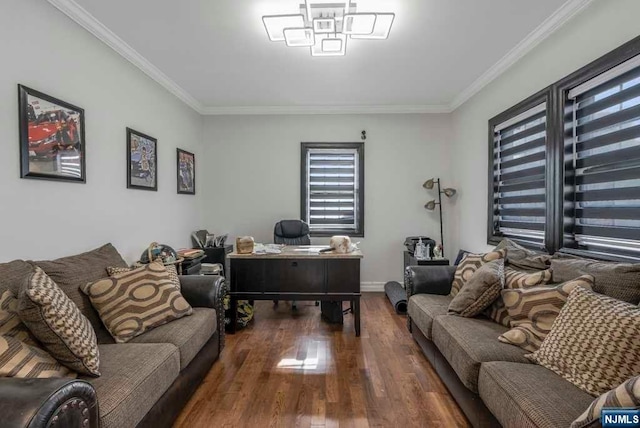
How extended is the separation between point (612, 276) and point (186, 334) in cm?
244

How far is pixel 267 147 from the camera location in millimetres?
4809

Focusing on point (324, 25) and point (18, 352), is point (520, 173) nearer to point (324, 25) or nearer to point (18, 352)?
point (324, 25)

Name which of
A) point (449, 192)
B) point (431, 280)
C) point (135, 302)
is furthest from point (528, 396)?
point (449, 192)

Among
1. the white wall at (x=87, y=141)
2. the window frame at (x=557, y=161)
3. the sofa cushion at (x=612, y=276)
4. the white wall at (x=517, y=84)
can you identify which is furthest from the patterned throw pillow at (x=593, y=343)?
the white wall at (x=87, y=141)

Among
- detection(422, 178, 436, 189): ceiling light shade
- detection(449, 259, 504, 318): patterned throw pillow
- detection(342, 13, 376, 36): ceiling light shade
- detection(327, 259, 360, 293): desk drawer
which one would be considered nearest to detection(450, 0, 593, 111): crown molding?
detection(422, 178, 436, 189): ceiling light shade

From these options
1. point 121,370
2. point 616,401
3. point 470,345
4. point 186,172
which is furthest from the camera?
point 186,172

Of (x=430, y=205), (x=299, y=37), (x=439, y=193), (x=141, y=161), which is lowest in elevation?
(x=430, y=205)

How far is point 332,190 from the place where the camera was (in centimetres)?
487

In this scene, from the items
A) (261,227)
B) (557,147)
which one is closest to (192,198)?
(261,227)

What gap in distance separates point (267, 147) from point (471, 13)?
3.07m

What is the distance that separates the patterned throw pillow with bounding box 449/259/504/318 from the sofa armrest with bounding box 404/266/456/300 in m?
0.54

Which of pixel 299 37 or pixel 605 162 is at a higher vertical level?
pixel 299 37

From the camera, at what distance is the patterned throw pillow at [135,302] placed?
1.99 metres

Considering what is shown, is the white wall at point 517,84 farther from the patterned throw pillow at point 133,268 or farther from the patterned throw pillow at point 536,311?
the patterned throw pillow at point 133,268
